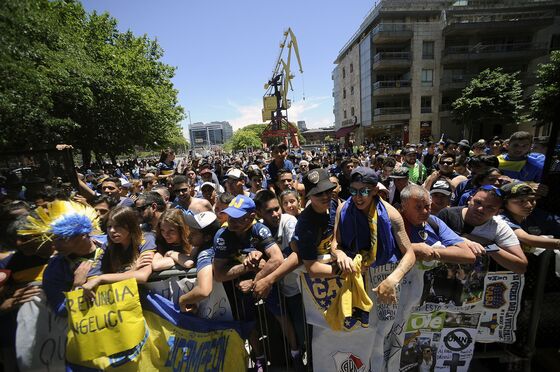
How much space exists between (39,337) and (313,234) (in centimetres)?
284

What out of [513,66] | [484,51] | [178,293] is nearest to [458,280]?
[178,293]

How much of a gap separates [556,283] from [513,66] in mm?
40528

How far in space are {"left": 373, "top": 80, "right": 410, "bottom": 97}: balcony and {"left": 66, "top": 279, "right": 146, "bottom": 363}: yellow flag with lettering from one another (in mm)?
35497

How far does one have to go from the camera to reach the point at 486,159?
435 cm

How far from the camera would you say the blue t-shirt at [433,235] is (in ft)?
8.07

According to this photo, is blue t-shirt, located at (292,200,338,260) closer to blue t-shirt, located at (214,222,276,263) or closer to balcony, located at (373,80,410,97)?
blue t-shirt, located at (214,222,276,263)

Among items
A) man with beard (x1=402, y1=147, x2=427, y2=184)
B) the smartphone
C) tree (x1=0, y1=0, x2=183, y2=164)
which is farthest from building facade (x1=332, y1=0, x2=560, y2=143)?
the smartphone

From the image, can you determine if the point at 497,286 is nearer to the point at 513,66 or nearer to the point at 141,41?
the point at 141,41

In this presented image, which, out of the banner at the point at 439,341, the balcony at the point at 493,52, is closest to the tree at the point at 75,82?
the banner at the point at 439,341

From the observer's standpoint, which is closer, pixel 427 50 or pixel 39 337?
pixel 39 337

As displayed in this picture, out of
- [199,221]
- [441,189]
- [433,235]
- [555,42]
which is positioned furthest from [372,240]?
[555,42]

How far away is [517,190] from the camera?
2732 mm

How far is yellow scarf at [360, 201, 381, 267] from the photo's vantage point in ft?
7.45

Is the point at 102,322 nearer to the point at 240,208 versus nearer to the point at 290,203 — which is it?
the point at 240,208
